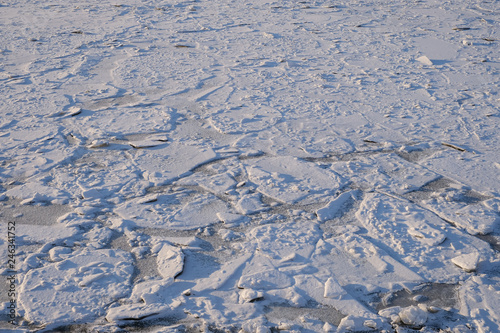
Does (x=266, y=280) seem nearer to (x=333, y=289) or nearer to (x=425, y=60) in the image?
(x=333, y=289)

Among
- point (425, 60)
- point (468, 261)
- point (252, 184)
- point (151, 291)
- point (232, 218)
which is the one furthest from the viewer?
point (425, 60)

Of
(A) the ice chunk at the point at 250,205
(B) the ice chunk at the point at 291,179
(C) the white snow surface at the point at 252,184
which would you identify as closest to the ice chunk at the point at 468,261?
(C) the white snow surface at the point at 252,184

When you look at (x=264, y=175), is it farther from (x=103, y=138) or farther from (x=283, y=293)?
(x=103, y=138)

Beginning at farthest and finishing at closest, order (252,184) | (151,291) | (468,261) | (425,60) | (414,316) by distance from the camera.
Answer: (425,60)
(252,184)
(468,261)
(151,291)
(414,316)

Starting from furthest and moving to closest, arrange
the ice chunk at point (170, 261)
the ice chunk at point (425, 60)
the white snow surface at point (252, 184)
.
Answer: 1. the ice chunk at point (425, 60)
2. the ice chunk at point (170, 261)
3. the white snow surface at point (252, 184)

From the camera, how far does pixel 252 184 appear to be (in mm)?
2260

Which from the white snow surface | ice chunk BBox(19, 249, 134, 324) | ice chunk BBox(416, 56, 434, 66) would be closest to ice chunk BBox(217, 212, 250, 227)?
the white snow surface

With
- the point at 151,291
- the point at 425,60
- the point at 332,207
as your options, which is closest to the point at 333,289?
the point at 332,207

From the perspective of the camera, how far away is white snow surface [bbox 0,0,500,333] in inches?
61.0

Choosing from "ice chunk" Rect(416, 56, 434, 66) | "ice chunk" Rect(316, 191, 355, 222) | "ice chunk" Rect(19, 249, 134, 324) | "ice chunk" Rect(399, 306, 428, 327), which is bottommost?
"ice chunk" Rect(316, 191, 355, 222)

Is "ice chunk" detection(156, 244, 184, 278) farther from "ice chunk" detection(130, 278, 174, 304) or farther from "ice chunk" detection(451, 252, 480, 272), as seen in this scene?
"ice chunk" detection(451, 252, 480, 272)

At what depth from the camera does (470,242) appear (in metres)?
1.82

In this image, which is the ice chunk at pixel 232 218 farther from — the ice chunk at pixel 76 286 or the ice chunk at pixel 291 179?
the ice chunk at pixel 76 286

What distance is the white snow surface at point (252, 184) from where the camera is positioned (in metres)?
1.55
